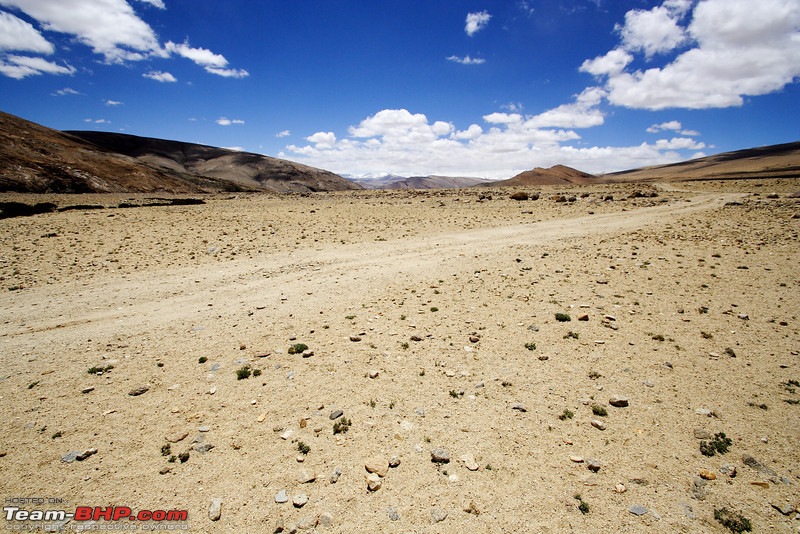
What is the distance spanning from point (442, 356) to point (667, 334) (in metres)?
6.59

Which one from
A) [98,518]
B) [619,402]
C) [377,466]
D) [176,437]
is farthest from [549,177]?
[98,518]

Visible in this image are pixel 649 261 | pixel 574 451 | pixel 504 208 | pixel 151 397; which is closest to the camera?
pixel 574 451

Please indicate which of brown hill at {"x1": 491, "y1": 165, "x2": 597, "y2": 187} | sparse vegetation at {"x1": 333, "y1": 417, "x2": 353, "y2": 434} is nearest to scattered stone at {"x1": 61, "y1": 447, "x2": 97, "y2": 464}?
sparse vegetation at {"x1": 333, "y1": 417, "x2": 353, "y2": 434}

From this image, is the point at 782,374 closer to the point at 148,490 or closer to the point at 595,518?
the point at 595,518

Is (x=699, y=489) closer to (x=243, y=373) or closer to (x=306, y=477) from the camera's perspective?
(x=306, y=477)

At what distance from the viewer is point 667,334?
32.3 ft

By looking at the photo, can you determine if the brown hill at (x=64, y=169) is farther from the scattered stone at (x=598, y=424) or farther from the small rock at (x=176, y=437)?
the scattered stone at (x=598, y=424)

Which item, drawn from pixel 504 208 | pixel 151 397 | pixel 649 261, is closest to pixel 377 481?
pixel 151 397

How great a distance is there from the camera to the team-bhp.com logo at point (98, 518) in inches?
197

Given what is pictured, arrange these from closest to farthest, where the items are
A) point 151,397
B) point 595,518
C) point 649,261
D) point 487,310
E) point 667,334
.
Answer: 1. point 595,518
2. point 151,397
3. point 667,334
4. point 487,310
5. point 649,261

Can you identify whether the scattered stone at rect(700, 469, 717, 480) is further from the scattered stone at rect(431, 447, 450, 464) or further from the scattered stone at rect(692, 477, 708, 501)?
the scattered stone at rect(431, 447, 450, 464)

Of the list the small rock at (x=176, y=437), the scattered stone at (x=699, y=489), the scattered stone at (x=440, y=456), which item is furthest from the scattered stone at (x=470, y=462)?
the small rock at (x=176, y=437)

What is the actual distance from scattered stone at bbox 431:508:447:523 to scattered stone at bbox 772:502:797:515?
4.78 meters

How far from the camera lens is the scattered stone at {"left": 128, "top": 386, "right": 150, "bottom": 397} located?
25.7 ft
